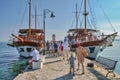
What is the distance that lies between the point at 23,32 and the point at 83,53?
118 ft

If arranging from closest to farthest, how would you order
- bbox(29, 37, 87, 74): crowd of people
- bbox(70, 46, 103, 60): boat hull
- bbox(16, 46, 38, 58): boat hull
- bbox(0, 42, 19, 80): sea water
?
bbox(29, 37, 87, 74): crowd of people, bbox(0, 42, 19, 80): sea water, bbox(70, 46, 103, 60): boat hull, bbox(16, 46, 38, 58): boat hull

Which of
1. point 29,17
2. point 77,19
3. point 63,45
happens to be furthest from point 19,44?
point 77,19

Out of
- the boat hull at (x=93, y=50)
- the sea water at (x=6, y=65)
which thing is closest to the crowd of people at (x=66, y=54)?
the sea water at (x=6, y=65)

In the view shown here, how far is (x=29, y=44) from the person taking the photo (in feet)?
135

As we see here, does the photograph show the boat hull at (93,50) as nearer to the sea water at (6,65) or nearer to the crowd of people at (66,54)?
the crowd of people at (66,54)

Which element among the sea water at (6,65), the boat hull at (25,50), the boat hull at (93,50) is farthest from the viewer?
the boat hull at (25,50)

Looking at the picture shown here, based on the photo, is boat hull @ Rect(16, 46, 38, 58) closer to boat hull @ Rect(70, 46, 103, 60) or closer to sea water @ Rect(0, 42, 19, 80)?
sea water @ Rect(0, 42, 19, 80)

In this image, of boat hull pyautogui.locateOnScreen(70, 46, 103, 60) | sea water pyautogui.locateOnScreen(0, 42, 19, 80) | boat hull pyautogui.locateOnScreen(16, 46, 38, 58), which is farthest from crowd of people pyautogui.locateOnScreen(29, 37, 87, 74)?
boat hull pyautogui.locateOnScreen(70, 46, 103, 60)

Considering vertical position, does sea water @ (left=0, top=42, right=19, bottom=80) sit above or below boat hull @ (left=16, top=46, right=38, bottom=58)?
below

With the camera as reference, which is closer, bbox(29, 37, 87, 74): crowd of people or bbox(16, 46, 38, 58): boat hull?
bbox(29, 37, 87, 74): crowd of people

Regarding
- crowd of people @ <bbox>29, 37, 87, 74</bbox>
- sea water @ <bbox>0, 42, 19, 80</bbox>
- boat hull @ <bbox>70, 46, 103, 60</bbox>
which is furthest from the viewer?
boat hull @ <bbox>70, 46, 103, 60</bbox>

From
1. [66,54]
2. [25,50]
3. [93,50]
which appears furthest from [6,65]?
[66,54]

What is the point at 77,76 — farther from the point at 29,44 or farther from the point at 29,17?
the point at 29,17

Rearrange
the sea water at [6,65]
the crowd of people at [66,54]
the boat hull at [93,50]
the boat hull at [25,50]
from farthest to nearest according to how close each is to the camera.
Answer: the boat hull at [25,50] → the boat hull at [93,50] → the sea water at [6,65] → the crowd of people at [66,54]
